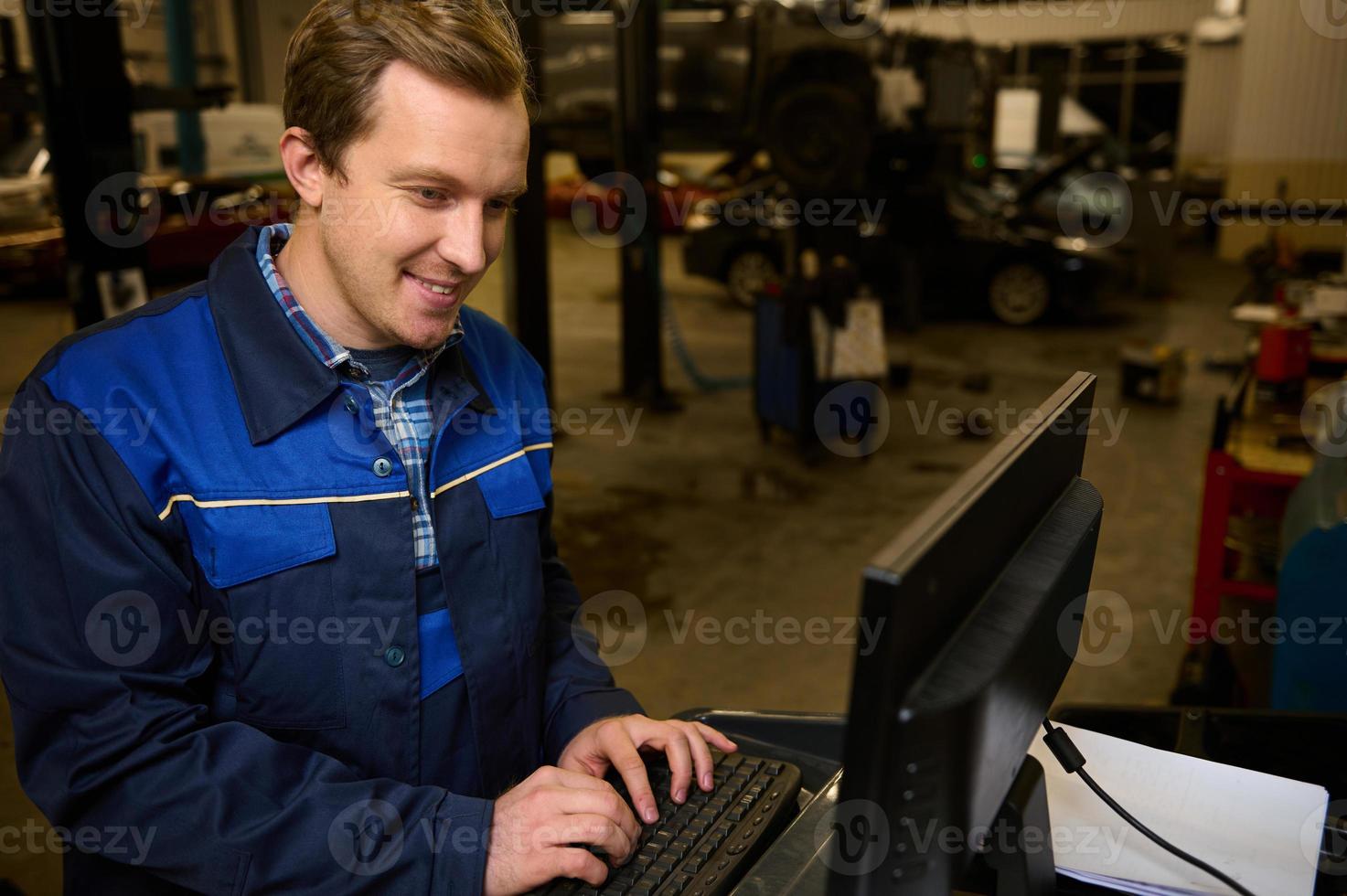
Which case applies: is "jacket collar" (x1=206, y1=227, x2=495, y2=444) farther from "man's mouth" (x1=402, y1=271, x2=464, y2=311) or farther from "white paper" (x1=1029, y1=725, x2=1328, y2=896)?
"white paper" (x1=1029, y1=725, x2=1328, y2=896)

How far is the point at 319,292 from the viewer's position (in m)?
1.15

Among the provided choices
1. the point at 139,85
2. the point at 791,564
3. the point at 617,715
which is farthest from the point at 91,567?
the point at 791,564

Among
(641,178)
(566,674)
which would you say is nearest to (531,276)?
(641,178)

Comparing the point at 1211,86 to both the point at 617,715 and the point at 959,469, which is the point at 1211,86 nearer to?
the point at 959,469

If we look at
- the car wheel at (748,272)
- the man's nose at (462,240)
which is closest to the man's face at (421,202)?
the man's nose at (462,240)

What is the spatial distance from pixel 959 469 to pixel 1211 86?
38.8ft

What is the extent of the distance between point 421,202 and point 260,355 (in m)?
0.23

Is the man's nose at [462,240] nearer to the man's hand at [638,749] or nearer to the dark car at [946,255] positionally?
the man's hand at [638,749]

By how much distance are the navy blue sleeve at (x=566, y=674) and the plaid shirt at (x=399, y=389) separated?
0.21 m

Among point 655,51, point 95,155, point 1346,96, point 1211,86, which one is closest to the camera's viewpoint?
point 95,155

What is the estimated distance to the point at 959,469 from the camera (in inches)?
201

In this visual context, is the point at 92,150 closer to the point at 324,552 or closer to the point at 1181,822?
the point at 324,552

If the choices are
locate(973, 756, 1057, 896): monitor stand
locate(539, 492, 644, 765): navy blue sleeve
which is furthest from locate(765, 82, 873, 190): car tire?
locate(973, 756, 1057, 896): monitor stand

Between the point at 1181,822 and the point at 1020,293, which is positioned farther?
the point at 1020,293
